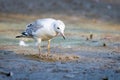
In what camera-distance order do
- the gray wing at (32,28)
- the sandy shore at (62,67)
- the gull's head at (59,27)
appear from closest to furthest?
1. the sandy shore at (62,67)
2. the gull's head at (59,27)
3. the gray wing at (32,28)

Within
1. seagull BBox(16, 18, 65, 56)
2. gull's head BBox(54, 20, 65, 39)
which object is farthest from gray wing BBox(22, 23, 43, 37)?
gull's head BBox(54, 20, 65, 39)

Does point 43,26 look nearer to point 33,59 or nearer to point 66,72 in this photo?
point 33,59

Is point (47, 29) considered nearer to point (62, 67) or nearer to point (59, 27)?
point (59, 27)

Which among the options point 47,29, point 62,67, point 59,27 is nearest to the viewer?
point 62,67

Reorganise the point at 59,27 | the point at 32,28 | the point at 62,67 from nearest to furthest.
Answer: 1. the point at 62,67
2. the point at 59,27
3. the point at 32,28

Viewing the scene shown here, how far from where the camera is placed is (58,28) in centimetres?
1024

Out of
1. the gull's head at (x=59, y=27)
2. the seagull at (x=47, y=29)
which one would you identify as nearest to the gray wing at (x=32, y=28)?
the seagull at (x=47, y=29)

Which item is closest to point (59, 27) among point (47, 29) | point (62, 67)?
point (47, 29)

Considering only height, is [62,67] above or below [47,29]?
below

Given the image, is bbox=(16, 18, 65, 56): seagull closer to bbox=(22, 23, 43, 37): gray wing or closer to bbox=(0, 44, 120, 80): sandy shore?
bbox=(22, 23, 43, 37): gray wing

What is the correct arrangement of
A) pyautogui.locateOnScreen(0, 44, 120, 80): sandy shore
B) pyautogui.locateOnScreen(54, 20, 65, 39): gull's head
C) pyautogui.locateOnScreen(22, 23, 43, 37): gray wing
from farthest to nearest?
pyautogui.locateOnScreen(22, 23, 43, 37): gray wing → pyautogui.locateOnScreen(54, 20, 65, 39): gull's head → pyautogui.locateOnScreen(0, 44, 120, 80): sandy shore

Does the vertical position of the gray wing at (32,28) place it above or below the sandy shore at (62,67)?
above

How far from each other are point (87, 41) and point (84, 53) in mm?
2632

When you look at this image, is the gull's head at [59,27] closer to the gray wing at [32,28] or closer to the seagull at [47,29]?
the seagull at [47,29]
